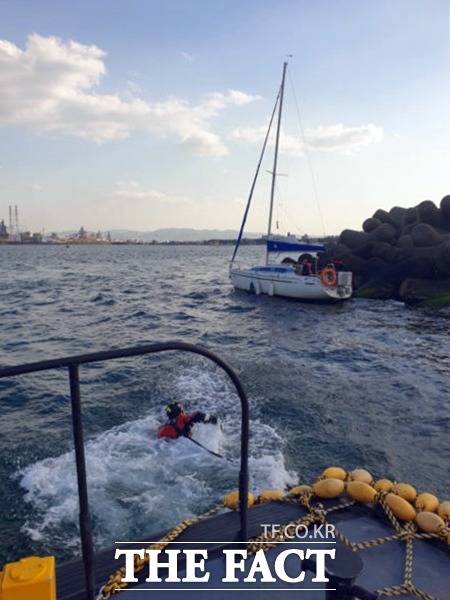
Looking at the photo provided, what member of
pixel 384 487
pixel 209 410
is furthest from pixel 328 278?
pixel 384 487

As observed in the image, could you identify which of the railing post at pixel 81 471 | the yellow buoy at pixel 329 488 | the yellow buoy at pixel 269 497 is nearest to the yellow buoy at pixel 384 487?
the yellow buoy at pixel 329 488

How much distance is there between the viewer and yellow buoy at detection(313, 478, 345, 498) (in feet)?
12.5

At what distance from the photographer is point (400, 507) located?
3572mm

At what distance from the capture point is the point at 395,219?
124 feet

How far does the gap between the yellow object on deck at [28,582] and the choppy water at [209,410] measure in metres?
3.77

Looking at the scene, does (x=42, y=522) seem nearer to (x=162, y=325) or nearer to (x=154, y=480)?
(x=154, y=480)

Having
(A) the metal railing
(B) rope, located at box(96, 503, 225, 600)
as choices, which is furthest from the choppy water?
(A) the metal railing

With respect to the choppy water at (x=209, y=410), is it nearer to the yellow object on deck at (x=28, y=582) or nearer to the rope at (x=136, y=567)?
the rope at (x=136, y=567)

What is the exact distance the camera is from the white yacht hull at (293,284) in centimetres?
2491

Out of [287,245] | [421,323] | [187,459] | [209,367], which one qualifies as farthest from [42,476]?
[287,245]

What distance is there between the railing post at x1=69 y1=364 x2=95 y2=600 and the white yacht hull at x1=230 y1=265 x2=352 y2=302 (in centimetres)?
2332

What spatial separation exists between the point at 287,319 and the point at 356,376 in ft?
30.2

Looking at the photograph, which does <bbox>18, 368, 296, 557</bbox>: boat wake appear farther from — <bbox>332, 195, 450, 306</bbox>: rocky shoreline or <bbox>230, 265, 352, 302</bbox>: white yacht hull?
<bbox>332, 195, 450, 306</bbox>: rocky shoreline

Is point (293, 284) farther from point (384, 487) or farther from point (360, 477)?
point (384, 487)
